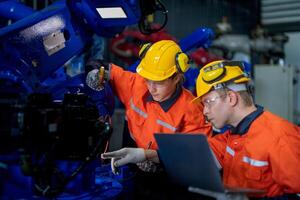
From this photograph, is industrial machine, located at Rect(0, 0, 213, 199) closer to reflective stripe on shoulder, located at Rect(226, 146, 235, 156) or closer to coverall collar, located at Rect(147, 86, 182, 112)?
coverall collar, located at Rect(147, 86, 182, 112)

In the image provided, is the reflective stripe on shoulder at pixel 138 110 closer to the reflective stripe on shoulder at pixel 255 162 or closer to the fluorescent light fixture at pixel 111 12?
the fluorescent light fixture at pixel 111 12

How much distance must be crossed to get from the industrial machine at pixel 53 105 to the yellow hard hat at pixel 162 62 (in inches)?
7.5

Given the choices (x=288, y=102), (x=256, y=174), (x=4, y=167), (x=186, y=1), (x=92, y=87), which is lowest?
(x=288, y=102)

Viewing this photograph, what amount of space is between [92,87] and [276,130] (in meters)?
0.93

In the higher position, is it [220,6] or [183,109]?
[220,6]

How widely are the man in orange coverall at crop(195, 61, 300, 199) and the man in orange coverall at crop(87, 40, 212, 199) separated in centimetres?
26

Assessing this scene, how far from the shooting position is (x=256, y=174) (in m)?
1.52

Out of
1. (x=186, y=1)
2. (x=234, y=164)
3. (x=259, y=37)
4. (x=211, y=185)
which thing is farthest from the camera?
(x=259, y=37)

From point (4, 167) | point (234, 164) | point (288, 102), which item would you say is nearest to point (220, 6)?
point (288, 102)

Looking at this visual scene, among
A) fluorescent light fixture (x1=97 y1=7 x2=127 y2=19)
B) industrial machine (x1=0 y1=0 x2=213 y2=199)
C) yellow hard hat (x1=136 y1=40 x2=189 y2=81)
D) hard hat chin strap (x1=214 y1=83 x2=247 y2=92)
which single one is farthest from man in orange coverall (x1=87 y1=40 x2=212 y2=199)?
hard hat chin strap (x1=214 y1=83 x2=247 y2=92)

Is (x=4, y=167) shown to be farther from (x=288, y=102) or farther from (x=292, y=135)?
(x=288, y=102)

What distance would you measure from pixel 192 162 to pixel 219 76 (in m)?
0.40

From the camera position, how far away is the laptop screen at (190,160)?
4.22 feet

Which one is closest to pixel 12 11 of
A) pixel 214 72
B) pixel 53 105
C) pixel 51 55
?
pixel 51 55
